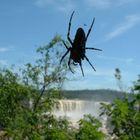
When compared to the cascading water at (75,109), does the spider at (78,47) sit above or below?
below

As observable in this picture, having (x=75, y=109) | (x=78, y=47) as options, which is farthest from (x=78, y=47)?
(x=75, y=109)

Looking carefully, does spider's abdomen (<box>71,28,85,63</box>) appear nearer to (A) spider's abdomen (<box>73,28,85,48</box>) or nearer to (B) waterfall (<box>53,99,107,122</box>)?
(A) spider's abdomen (<box>73,28,85,48</box>)

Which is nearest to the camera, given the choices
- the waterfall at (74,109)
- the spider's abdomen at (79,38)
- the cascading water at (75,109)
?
the spider's abdomen at (79,38)

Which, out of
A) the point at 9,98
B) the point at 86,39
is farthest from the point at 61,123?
the point at 86,39

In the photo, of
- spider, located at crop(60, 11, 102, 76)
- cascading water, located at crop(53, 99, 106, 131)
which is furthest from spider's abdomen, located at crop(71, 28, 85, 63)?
cascading water, located at crop(53, 99, 106, 131)

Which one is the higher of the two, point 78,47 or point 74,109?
point 74,109

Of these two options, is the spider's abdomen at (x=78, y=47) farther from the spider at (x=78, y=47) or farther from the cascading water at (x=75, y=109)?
the cascading water at (x=75, y=109)

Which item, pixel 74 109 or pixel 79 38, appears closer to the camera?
pixel 79 38

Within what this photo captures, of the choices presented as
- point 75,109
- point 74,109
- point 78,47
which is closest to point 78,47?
point 78,47

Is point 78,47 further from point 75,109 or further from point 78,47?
point 75,109

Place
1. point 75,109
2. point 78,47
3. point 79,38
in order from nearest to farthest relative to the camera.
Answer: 1. point 79,38
2. point 78,47
3. point 75,109

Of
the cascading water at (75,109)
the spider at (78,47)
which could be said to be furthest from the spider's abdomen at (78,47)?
the cascading water at (75,109)

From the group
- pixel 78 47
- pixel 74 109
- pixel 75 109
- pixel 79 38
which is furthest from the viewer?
pixel 75 109
